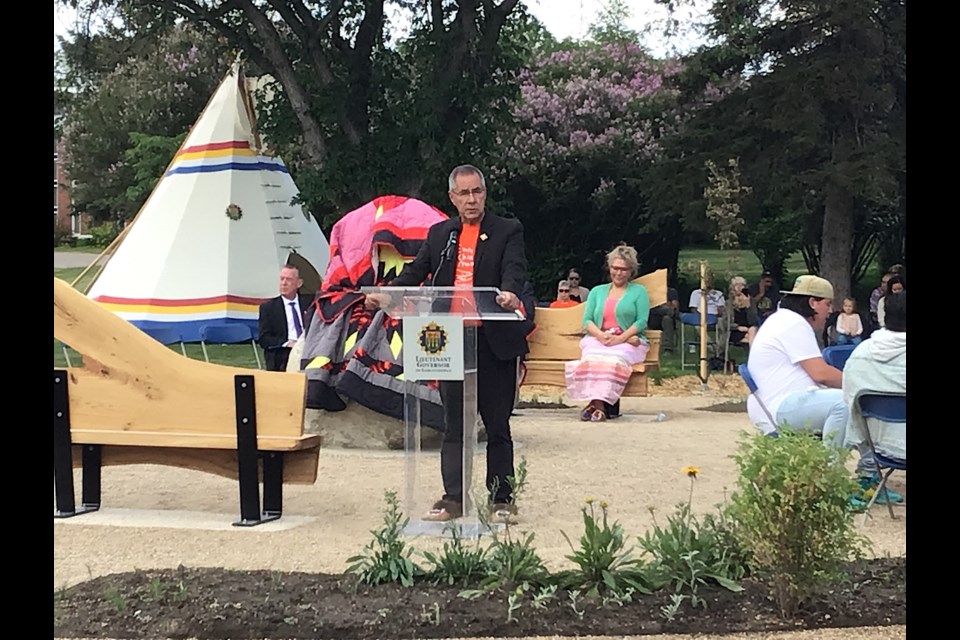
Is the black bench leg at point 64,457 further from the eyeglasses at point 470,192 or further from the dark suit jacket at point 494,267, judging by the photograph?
the eyeglasses at point 470,192

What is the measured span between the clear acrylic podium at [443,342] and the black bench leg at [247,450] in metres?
0.83

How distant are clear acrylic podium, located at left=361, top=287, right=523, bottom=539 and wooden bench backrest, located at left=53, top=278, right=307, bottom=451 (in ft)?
2.15

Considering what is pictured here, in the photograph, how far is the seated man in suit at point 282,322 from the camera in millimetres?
11188

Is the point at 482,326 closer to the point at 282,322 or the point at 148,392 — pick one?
the point at 148,392

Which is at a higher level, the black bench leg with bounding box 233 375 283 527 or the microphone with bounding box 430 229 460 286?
the microphone with bounding box 430 229 460 286

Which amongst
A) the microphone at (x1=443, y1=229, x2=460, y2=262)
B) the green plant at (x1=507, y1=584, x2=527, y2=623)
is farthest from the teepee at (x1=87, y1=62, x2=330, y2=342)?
the green plant at (x1=507, y1=584, x2=527, y2=623)

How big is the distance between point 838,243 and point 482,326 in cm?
1715

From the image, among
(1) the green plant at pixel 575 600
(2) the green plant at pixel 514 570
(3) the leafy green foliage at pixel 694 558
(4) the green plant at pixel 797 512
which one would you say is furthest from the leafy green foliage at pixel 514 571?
(4) the green plant at pixel 797 512

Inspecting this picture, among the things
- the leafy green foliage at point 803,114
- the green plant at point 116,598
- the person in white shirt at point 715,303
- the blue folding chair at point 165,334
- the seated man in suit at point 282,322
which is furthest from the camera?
the leafy green foliage at point 803,114

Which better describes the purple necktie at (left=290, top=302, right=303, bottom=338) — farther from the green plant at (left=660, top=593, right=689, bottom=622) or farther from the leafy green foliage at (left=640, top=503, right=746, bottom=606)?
the green plant at (left=660, top=593, right=689, bottom=622)

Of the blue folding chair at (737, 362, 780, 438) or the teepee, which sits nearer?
the blue folding chair at (737, 362, 780, 438)

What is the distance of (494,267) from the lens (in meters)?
6.48

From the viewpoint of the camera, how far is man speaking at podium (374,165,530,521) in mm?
6352

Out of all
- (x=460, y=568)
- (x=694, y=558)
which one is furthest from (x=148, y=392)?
(x=694, y=558)
